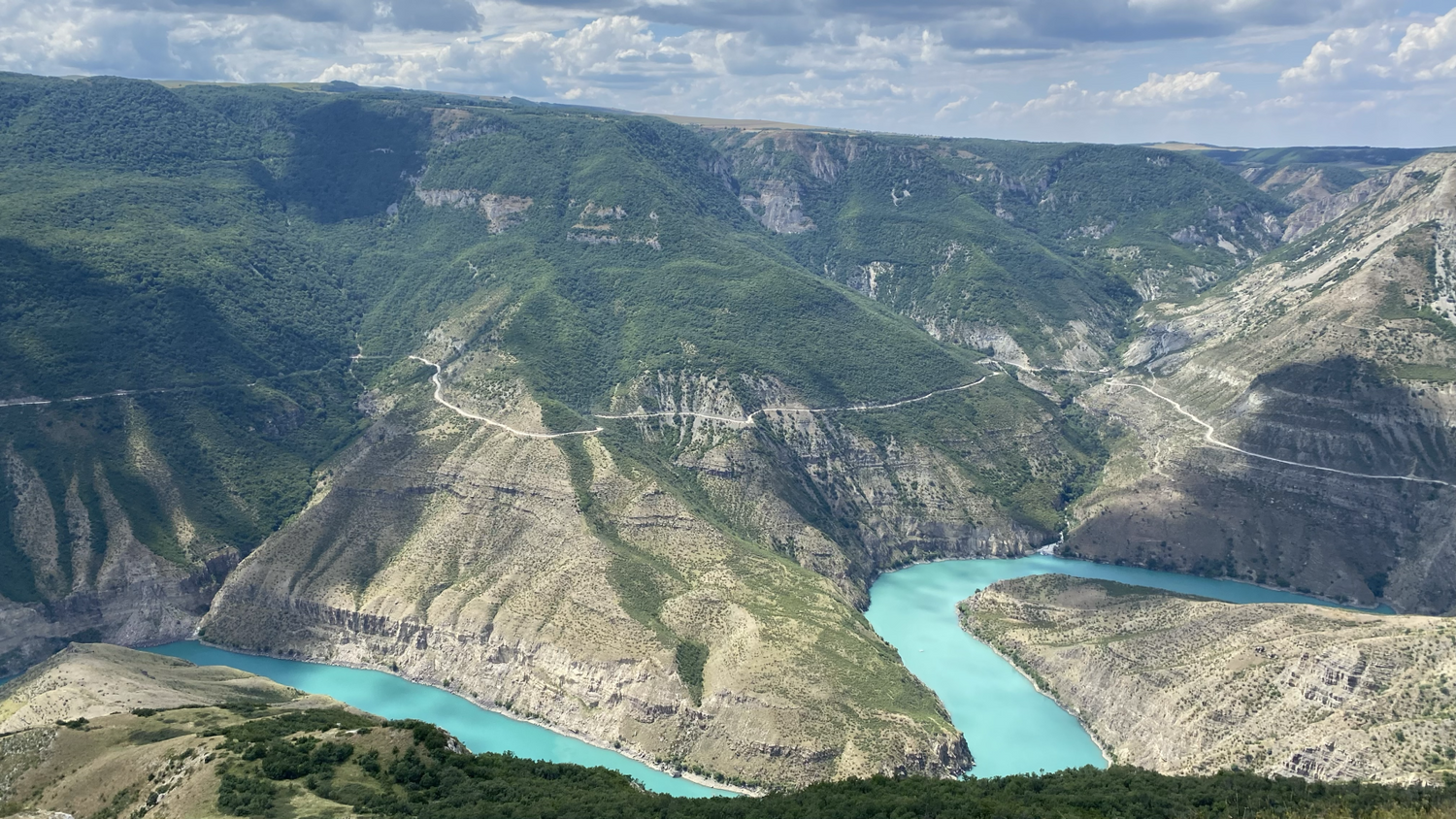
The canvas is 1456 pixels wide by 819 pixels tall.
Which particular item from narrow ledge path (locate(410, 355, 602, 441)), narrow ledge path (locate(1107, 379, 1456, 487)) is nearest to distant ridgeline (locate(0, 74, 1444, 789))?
narrow ledge path (locate(410, 355, 602, 441))

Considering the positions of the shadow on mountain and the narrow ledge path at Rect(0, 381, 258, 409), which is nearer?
the narrow ledge path at Rect(0, 381, 258, 409)

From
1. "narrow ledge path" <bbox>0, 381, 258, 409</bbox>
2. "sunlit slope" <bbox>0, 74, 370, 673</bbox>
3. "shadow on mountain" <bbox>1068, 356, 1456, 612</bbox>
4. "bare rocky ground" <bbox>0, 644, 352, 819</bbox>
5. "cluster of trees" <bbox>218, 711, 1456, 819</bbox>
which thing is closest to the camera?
"cluster of trees" <bbox>218, 711, 1456, 819</bbox>

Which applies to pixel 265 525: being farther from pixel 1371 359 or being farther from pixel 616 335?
pixel 1371 359

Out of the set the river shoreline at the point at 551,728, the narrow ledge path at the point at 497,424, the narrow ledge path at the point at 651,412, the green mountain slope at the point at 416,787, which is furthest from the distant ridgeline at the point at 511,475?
the green mountain slope at the point at 416,787

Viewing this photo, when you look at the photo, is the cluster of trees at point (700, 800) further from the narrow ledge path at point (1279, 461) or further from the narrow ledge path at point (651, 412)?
the narrow ledge path at point (1279, 461)

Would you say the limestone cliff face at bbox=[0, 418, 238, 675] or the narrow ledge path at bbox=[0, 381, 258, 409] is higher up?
the narrow ledge path at bbox=[0, 381, 258, 409]

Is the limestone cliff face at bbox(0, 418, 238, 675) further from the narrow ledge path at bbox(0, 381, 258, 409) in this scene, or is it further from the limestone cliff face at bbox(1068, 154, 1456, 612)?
the limestone cliff face at bbox(1068, 154, 1456, 612)

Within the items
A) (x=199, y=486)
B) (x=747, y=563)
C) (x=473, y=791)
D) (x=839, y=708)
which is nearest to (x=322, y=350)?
(x=199, y=486)
